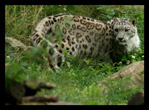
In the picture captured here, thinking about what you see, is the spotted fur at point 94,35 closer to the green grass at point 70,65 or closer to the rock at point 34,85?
the green grass at point 70,65

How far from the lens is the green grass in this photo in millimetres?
5270

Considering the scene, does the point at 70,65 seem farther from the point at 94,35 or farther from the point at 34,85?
the point at 34,85

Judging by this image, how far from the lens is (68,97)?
519 cm

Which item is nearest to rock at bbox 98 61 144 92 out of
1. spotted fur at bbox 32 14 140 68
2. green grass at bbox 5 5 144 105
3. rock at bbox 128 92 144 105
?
green grass at bbox 5 5 144 105

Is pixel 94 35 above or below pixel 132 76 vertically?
above

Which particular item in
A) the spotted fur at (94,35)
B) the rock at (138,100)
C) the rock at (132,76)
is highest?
the spotted fur at (94,35)

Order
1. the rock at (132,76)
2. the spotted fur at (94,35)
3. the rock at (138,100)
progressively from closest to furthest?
1. the rock at (138,100)
2. the rock at (132,76)
3. the spotted fur at (94,35)

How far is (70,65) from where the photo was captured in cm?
805

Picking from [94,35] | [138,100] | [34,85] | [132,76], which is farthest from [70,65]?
[34,85]

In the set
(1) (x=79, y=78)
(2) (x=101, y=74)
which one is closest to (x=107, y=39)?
(2) (x=101, y=74)

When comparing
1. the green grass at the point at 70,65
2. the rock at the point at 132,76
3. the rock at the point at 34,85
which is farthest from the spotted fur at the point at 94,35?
the rock at the point at 34,85

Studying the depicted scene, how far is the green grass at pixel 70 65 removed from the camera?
5270 millimetres

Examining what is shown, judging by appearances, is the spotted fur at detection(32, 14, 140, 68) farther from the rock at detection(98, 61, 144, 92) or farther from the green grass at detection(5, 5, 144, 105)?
the rock at detection(98, 61, 144, 92)
